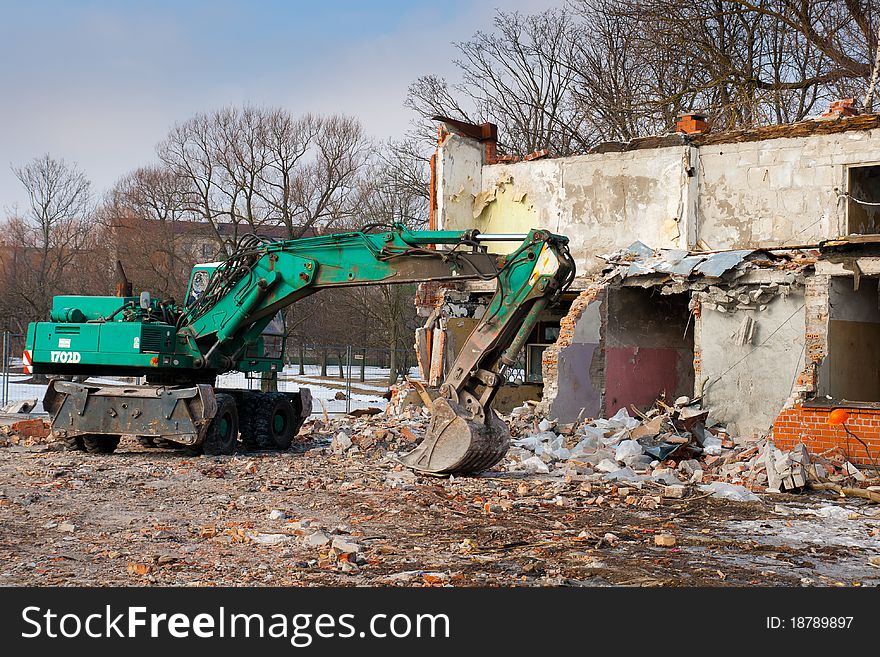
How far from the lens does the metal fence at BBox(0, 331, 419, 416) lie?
26.4 meters

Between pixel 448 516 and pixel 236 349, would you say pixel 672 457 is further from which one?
pixel 236 349

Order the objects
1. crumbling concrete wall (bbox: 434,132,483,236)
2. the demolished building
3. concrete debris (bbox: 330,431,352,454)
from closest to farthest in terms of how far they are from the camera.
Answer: concrete debris (bbox: 330,431,352,454)
the demolished building
crumbling concrete wall (bbox: 434,132,483,236)

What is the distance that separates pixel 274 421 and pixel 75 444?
289cm

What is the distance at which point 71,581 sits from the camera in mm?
6625

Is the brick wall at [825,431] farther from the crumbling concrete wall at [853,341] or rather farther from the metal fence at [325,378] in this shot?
the metal fence at [325,378]

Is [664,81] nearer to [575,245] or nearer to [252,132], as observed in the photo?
[575,245]

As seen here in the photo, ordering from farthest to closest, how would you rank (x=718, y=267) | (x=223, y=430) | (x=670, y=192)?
(x=670, y=192) → (x=718, y=267) → (x=223, y=430)

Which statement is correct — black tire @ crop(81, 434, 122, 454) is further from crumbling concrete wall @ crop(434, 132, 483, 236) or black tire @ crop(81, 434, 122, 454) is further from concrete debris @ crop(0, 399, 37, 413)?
crumbling concrete wall @ crop(434, 132, 483, 236)

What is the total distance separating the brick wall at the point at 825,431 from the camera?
45.0ft

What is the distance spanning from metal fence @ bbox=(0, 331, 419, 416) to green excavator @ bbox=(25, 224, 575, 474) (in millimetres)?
1360

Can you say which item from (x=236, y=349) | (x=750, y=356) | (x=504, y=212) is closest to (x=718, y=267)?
(x=750, y=356)

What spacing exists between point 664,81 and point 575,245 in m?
10.6

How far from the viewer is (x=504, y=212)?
71.4ft

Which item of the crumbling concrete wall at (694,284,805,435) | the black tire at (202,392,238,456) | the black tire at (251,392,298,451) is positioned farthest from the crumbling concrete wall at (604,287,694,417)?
the black tire at (202,392,238,456)
